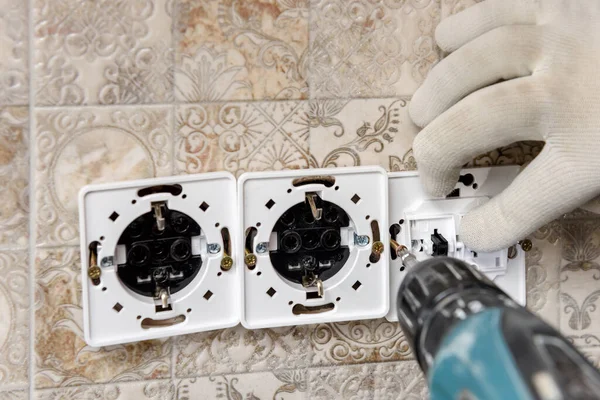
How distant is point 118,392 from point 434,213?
413 millimetres

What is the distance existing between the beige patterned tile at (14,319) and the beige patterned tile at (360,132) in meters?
0.34

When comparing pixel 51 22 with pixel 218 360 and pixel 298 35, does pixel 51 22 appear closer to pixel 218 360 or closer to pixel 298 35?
pixel 298 35

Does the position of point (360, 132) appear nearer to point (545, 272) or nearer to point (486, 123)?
point (486, 123)

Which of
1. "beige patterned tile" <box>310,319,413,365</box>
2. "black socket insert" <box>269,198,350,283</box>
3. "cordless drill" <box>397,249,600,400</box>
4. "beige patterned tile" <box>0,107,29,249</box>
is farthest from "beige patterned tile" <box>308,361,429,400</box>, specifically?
"beige patterned tile" <box>0,107,29,249</box>

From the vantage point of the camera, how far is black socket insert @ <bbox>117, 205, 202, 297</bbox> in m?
0.66

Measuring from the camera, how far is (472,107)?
0.61 metres

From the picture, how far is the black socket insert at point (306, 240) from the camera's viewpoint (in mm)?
697

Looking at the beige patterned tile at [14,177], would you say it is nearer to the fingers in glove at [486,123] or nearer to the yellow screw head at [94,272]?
the yellow screw head at [94,272]

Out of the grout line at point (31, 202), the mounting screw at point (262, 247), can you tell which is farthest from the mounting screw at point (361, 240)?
the grout line at point (31, 202)

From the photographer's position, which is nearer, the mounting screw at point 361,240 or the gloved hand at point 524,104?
the gloved hand at point 524,104

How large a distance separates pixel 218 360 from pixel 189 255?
137mm

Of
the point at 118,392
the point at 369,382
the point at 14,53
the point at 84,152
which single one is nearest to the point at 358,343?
the point at 369,382

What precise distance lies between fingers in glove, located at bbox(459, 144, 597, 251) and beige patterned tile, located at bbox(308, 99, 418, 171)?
124mm

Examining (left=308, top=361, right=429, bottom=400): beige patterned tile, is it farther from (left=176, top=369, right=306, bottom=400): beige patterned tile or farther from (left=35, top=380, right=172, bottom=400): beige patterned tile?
(left=35, top=380, right=172, bottom=400): beige patterned tile
